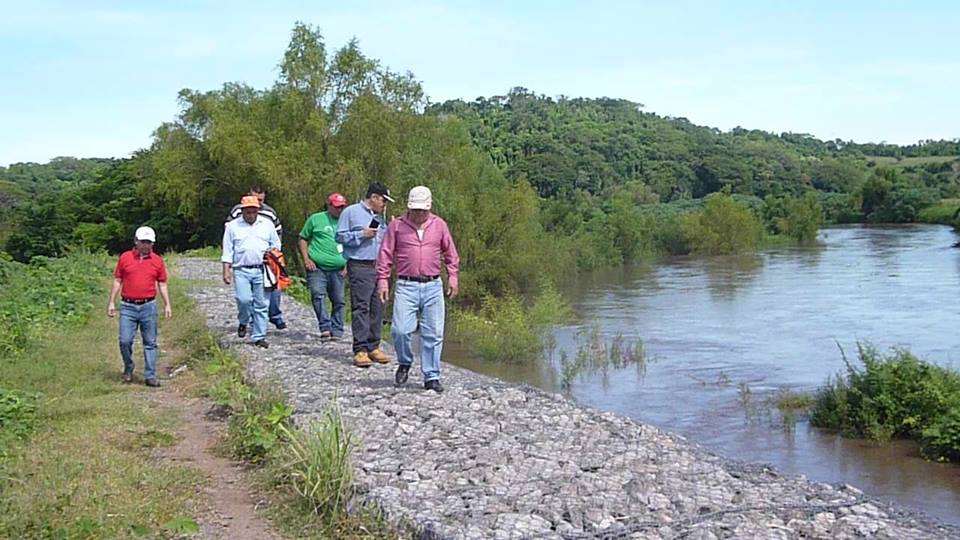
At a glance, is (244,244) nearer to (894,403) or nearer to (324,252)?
(324,252)

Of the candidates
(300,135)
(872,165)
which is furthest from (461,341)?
(872,165)

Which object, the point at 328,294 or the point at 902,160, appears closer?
the point at 328,294

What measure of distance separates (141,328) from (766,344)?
1848 centimetres

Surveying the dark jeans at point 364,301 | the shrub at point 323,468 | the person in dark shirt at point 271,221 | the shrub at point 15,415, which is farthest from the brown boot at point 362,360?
the shrub at point 323,468

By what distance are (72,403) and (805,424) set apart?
463 inches

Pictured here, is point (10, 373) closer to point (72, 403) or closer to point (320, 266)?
point (72, 403)

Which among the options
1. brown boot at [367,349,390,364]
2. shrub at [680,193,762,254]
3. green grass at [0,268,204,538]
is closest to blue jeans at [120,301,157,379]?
green grass at [0,268,204,538]

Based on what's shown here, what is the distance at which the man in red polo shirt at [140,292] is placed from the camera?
982cm

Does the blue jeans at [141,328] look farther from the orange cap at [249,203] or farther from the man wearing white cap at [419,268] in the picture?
the man wearing white cap at [419,268]

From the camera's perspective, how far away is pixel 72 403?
8.66m

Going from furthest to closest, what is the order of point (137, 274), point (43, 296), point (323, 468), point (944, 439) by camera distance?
point (43, 296) < point (944, 439) < point (137, 274) < point (323, 468)

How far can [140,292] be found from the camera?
9844mm

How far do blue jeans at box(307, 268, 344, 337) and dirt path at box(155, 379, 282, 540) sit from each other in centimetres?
231

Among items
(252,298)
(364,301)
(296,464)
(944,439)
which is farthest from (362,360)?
(944,439)
